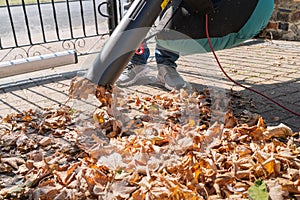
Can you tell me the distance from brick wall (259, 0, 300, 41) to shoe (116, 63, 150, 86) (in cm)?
256

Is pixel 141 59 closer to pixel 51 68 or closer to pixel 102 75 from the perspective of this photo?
pixel 102 75

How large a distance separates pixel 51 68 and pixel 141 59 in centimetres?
122

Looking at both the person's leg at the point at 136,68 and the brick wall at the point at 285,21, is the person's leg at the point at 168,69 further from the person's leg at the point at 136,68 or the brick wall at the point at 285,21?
the brick wall at the point at 285,21

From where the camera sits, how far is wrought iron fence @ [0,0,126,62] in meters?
3.74

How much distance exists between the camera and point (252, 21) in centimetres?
250

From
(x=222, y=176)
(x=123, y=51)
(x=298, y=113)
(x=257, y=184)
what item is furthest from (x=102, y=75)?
(x=298, y=113)

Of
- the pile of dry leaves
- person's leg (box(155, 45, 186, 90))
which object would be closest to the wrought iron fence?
person's leg (box(155, 45, 186, 90))

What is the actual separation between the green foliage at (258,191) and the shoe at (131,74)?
1.50 meters

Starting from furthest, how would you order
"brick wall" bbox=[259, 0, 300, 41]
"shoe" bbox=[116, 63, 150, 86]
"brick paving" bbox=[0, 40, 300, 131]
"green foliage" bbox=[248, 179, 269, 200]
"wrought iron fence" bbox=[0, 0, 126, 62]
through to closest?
"brick wall" bbox=[259, 0, 300, 41] → "wrought iron fence" bbox=[0, 0, 126, 62] → "shoe" bbox=[116, 63, 150, 86] → "brick paving" bbox=[0, 40, 300, 131] → "green foliage" bbox=[248, 179, 269, 200]

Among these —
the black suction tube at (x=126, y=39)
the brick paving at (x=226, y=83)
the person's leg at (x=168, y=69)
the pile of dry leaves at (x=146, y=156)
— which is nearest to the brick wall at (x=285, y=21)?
the brick paving at (x=226, y=83)

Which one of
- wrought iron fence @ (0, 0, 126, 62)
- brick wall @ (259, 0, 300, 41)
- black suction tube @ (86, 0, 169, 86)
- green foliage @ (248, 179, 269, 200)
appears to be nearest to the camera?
green foliage @ (248, 179, 269, 200)

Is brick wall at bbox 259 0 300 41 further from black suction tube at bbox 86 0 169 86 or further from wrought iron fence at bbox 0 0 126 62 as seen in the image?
black suction tube at bbox 86 0 169 86

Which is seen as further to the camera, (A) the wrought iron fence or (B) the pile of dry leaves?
(A) the wrought iron fence

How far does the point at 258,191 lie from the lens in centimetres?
148
